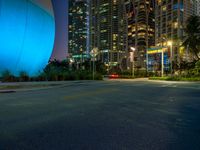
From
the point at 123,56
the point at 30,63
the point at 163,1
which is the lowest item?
the point at 30,63

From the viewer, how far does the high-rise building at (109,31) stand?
558ft

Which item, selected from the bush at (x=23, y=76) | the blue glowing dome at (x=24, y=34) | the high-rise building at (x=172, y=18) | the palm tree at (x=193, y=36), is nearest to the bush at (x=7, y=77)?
the blue glowing dome at (x=24, y=34)

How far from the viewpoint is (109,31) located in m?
172

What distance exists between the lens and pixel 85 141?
3666 mm

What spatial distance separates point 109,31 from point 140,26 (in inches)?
1168

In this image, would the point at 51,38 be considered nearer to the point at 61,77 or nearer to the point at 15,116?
the point at 61,77

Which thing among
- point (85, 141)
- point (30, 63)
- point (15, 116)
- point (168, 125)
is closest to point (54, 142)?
point (85, 141)

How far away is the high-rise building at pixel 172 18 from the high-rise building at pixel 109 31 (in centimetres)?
4044

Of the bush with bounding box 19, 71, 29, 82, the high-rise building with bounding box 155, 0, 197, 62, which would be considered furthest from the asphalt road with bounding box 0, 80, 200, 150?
the high-rise building with bounding box 155, 0, 197, 62

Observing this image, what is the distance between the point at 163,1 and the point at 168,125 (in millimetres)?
156408

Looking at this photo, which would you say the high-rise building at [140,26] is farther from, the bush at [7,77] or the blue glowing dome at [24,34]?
the bush at [7,77]

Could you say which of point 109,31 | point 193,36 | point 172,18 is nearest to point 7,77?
point 193,36

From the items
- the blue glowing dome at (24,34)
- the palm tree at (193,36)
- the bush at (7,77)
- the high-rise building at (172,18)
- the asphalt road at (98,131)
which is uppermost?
the high-rise building at (172,18)

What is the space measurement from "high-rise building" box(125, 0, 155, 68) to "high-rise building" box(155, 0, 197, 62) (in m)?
23.6
